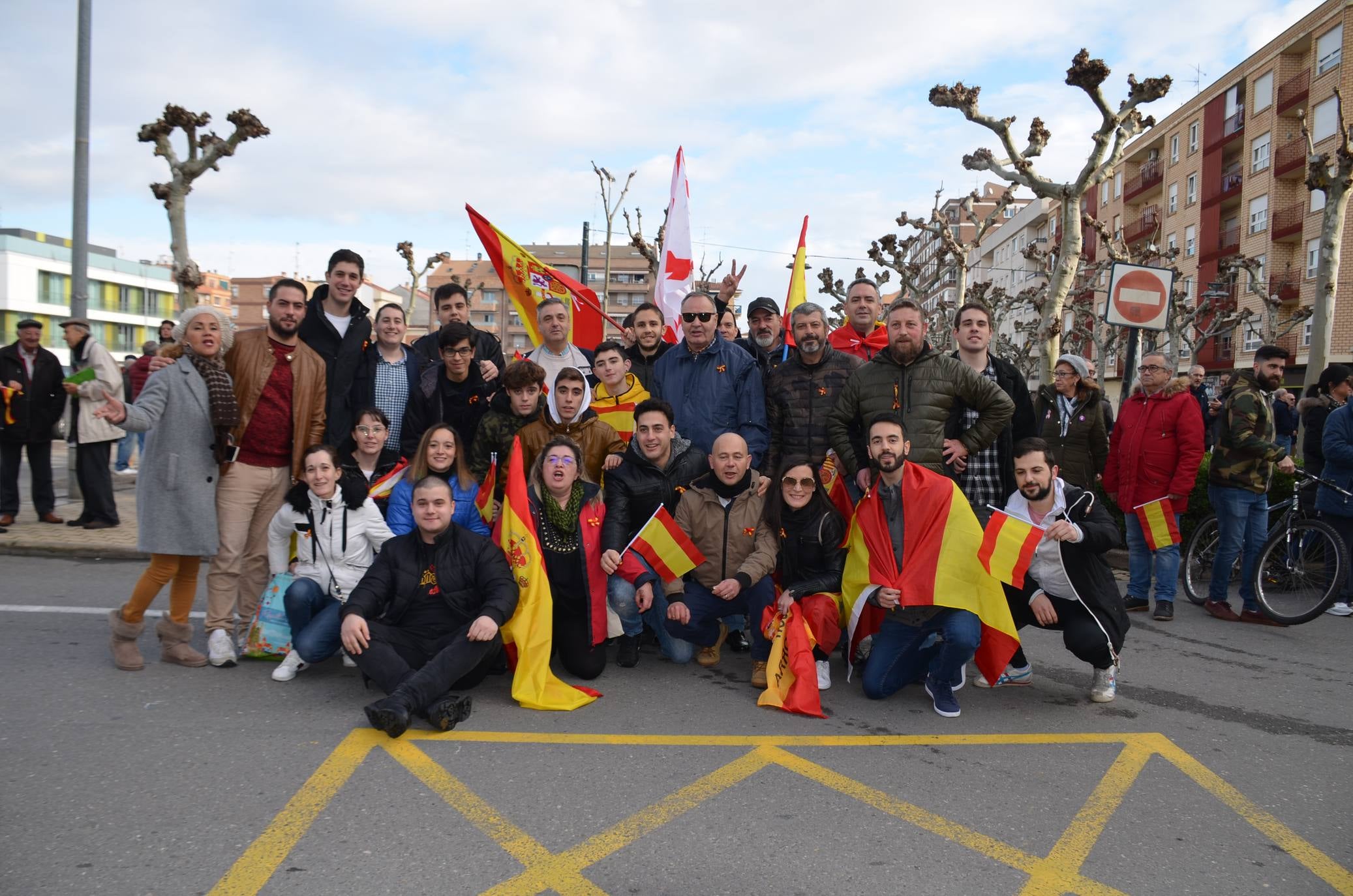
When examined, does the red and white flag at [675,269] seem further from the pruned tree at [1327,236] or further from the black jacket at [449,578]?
the pruned tree at [1327,236]

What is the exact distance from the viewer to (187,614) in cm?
502

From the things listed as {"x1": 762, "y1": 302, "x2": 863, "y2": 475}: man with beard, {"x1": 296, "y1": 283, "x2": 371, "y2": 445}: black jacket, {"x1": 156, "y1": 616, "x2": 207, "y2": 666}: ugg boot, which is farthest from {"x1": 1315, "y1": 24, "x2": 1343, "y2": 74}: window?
{"x1": 156, "y1": 616, "x2": 207, "y2": 666}: ugg boot

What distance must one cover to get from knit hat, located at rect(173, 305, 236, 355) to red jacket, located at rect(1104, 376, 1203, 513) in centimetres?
658

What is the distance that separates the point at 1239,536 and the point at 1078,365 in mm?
1905

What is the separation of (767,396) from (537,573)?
2163 millimetres

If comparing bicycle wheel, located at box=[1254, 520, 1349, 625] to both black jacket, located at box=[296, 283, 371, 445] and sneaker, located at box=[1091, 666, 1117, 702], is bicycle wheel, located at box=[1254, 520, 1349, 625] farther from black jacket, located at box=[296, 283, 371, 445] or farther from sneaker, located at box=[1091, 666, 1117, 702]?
black jacket, located at box=[296, 283, 371, 445]

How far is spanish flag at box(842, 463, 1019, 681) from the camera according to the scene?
4691 millimetres

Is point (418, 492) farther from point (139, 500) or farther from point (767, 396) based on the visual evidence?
point (767, 396)

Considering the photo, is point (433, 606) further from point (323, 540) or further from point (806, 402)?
point (806, 402)

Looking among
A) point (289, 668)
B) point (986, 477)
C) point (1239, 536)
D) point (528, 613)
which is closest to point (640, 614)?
point (528, 613)

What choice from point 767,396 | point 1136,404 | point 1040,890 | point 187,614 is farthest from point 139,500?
point 1136,404

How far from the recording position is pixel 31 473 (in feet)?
29.7

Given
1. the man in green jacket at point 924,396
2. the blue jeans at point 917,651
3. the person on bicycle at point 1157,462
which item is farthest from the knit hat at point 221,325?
the person on bicycle at point 1157,462

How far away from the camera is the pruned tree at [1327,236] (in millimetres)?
12266
